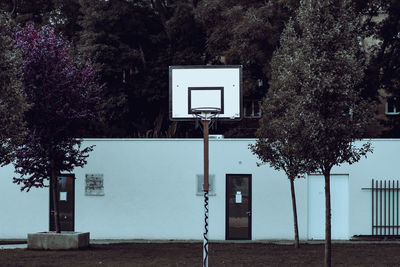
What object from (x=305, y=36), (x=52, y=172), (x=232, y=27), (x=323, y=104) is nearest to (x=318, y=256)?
(x=323, y=104)

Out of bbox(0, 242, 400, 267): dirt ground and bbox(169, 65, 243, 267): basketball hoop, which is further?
bbox(0, 242, 400, 267): dirt ground

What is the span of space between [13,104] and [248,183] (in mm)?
11537

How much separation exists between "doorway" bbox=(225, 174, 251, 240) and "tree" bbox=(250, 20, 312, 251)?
3951mm

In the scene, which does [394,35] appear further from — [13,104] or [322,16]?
[13,104]

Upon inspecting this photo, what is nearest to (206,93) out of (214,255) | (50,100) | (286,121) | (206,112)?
(206,112)

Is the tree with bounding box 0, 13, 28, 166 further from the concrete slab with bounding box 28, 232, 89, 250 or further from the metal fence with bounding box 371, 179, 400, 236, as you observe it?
the metal fence with bounding box 371, 179, 400, 236

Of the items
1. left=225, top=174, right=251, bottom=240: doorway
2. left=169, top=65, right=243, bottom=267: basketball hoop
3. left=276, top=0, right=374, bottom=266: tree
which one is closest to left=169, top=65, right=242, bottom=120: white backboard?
left=169, top=65, right=243, bottom=267: basketball hoop

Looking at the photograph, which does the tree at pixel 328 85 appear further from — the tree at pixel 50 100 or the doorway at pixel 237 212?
the doorway at pixel 237 212

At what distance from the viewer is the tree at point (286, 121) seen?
16562 mm

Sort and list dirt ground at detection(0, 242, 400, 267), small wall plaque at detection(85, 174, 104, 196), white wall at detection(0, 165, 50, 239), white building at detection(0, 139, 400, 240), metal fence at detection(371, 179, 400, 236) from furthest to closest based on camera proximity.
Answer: white wall at detection(0, 165, 50, 239), small wall plaque at detection(85, 174, 104, 196), white building at detection(0, 139, 400, 240), metal fence at detection(371, 179, 400, 236), dirt ground at detection(0, 242, 400, 267)

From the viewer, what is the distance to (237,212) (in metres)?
25.4

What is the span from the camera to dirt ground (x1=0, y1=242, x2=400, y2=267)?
17781 mm

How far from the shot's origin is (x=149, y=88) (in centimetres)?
3838

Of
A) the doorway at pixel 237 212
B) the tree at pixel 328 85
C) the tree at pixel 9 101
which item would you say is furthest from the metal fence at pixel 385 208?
the tree at pixel 9 101
